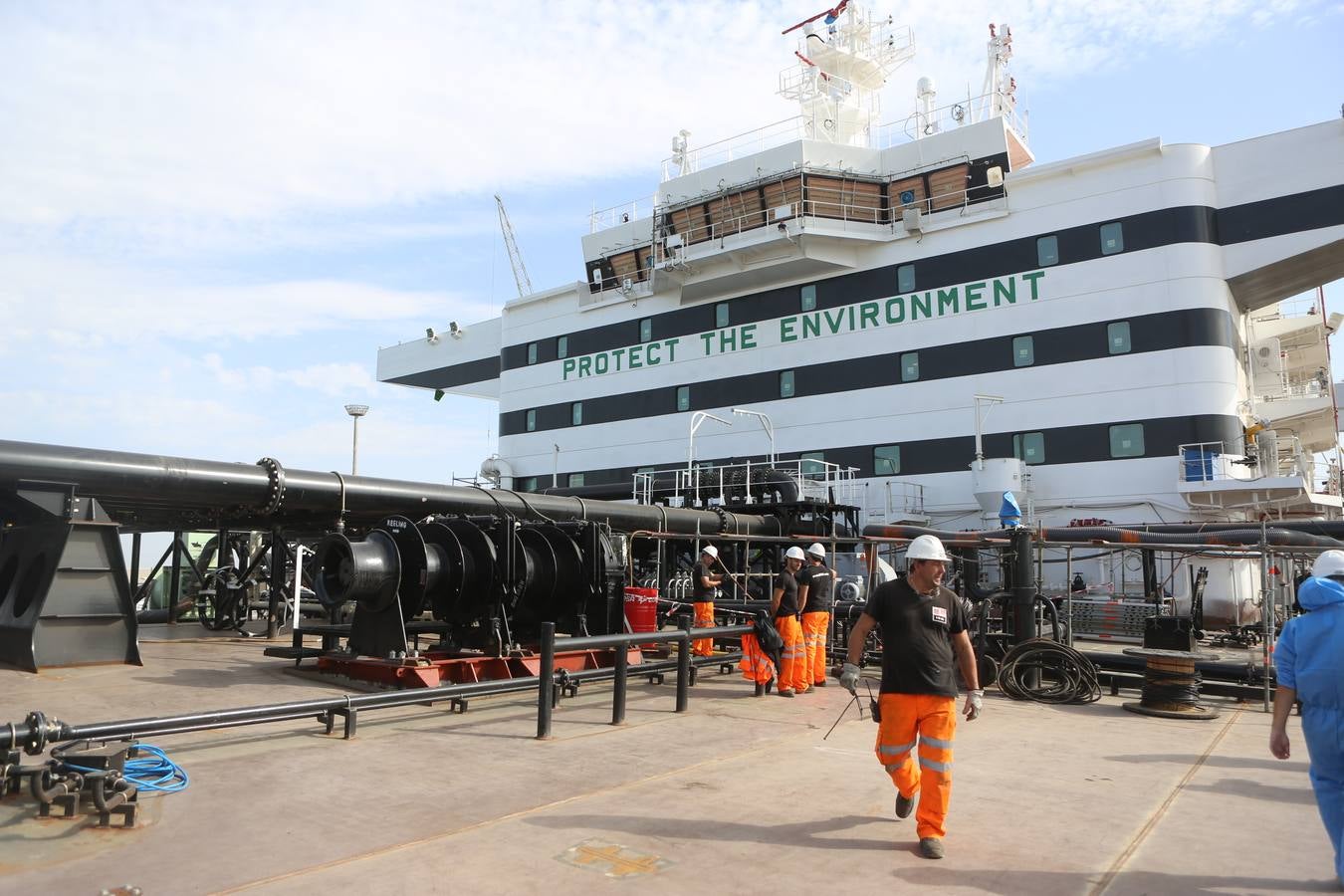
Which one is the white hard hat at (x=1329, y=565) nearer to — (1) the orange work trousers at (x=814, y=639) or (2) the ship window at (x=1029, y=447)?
(1) the orange work trousers at (x=814, y=639)

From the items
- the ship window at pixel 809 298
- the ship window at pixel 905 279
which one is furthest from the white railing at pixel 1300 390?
the ship window at pixel 809 298

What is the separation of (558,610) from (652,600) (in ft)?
4.23

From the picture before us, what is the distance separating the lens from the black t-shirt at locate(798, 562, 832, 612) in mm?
11219

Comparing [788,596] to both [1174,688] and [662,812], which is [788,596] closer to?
[1174,688]

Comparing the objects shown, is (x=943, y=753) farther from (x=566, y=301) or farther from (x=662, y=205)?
(x=566, y=301)

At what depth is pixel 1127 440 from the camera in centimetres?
2150

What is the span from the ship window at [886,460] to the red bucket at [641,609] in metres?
14.1

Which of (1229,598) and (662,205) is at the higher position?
(662,205)

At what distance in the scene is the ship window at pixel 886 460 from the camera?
24.9 metres

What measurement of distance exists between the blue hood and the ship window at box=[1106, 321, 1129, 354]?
1893cm

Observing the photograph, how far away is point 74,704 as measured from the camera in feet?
27.2

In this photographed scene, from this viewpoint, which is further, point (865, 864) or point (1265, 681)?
point (1265, 681)

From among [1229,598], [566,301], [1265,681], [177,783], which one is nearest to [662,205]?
[566,301]

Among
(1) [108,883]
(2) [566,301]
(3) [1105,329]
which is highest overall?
(2) [566,301]
